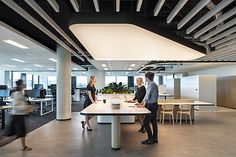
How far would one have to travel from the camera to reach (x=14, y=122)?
4.96 metres

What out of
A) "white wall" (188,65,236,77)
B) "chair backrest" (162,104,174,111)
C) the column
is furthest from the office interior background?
"white wall" (188,65,236,77)

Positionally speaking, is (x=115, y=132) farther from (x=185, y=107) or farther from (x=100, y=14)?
(x=185, y=107)

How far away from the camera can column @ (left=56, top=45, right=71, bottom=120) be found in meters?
9.37

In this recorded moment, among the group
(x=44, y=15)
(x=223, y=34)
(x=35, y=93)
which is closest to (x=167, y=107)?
(x=223, y=34)

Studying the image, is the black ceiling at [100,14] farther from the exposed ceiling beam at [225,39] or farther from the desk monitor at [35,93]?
the desk monitor at [35,93]

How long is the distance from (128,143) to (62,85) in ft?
15.5

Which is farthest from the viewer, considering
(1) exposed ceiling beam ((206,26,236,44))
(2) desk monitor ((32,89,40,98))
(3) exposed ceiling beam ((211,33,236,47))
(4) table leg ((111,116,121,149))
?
(2) desk monitor ((32,89,40,98))

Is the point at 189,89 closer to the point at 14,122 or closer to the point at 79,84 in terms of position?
the point at 14,122

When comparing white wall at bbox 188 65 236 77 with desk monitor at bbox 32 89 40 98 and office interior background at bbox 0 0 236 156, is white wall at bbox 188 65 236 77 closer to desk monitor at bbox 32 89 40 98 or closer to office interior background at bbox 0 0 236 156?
office interior background at bbox 0 0 236 156

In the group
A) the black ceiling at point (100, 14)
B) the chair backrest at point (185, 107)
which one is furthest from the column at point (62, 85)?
the chair backrest at point (185, 107)

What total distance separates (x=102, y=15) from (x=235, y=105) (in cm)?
1280

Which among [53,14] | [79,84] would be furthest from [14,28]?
[79,84]

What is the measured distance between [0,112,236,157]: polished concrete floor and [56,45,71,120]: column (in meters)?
1.63

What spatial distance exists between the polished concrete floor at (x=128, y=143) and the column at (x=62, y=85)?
5.33 ft
